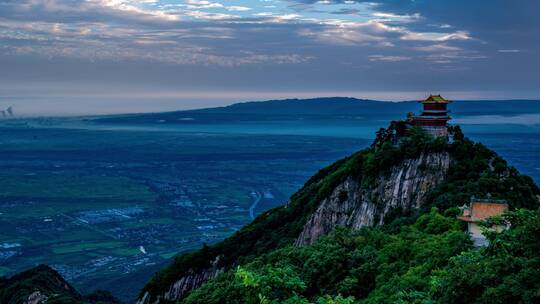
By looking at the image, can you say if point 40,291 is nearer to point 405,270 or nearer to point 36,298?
point 36,298

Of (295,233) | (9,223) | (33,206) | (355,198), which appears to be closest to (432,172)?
(355,198)

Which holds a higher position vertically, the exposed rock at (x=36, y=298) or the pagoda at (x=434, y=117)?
the pagoda at (x=434, y=117)

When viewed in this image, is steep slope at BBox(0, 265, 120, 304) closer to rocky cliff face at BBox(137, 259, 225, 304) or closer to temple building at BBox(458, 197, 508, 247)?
rocky cliff face at BBox(137, 259, 225, 304)

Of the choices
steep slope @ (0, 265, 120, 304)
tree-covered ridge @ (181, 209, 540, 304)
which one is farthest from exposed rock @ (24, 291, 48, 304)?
tree-covered ridge @ (181, 209, 540, 304)

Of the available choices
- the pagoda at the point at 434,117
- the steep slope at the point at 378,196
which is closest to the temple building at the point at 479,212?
the steep slope at the point at 378,196

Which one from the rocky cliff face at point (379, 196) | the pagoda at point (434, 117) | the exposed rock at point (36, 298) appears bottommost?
the exposed rock at point (36, 298)

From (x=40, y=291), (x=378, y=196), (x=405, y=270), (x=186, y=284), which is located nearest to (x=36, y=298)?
(x=40, y=291)

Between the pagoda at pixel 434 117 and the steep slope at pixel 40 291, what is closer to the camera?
the pagoda at pixel 434 117

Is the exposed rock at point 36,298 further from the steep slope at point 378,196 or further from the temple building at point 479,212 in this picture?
the temple building at point 479,212
